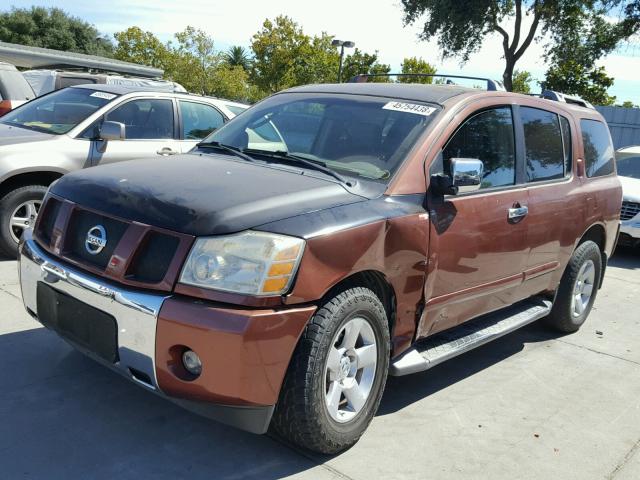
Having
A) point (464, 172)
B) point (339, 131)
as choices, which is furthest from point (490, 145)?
point (339, 131)

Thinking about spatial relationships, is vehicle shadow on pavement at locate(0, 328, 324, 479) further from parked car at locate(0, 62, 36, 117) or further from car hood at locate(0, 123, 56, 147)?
parked car at locate(0, 62, 36, 117)

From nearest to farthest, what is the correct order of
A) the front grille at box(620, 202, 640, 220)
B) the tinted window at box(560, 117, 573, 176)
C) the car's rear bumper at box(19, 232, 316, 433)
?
the car's rear bumper at box(19, 232, 316, 433) → the tinted window at box(560, 117, 573, 176) → the front grille at box(620, 202, 640, 220)

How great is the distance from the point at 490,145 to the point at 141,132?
4047 millimetres

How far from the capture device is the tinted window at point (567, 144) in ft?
16.7

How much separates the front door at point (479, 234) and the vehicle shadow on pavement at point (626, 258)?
17.2 feet

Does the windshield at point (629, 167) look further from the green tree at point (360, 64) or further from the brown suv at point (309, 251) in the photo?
the green tree at point (360, 64)

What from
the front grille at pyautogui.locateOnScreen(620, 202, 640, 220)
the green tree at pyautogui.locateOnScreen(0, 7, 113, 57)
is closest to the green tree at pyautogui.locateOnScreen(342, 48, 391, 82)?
the green tree at pyautogui.locateOnScreen(0, 7, 113, 57)

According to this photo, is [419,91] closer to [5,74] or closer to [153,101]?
[153,101]

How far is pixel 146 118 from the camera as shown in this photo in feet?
23.1

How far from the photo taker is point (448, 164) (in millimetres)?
3883

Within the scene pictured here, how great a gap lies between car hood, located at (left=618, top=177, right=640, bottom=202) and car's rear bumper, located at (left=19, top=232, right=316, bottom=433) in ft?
25.4

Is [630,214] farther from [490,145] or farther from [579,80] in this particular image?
[579,80]

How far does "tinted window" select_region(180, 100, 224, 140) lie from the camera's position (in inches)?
287

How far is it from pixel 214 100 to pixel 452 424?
5.14 metres
